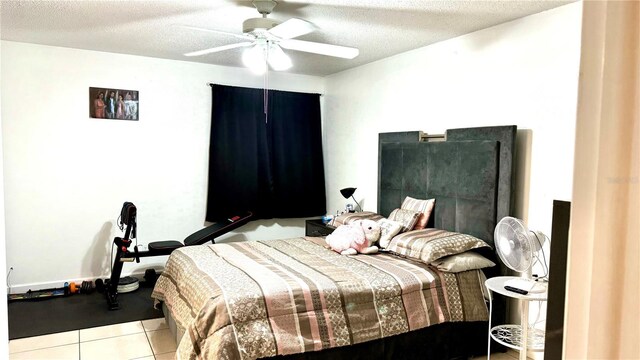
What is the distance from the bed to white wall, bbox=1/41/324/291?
169 centimetres

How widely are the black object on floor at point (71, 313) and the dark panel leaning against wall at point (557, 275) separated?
3.28 meters

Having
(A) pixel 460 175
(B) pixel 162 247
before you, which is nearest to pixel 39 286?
(B) pixel 162 247

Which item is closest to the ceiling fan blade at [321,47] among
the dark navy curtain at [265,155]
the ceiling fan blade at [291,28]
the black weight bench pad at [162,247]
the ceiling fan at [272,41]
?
the ceiling fan at [272,41]

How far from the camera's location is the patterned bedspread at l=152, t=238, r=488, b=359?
2.42 meters

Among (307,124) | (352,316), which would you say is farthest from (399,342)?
(307,124)

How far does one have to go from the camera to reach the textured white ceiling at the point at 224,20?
307 centimetres

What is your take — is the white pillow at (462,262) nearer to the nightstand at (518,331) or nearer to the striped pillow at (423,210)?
the nightstand at (518,331)

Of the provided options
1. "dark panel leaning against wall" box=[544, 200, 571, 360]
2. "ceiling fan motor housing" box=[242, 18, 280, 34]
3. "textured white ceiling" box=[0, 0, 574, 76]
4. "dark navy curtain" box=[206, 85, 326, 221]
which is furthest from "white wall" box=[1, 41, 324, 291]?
"dark panel leaning against wall" box=[544, 200, 571, 360]

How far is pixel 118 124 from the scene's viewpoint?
15.8ft

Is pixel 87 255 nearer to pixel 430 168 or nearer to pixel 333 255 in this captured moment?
pixel 333 255

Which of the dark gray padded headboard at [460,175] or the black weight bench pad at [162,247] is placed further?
the black weight bench pad at [162,247]

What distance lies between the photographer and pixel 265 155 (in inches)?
217

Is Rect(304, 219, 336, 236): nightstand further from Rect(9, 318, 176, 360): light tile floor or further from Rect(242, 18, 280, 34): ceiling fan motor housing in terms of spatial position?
Rect(242, 18, 280, 34): ceiling fan motor housing

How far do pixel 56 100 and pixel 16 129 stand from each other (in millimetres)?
465
